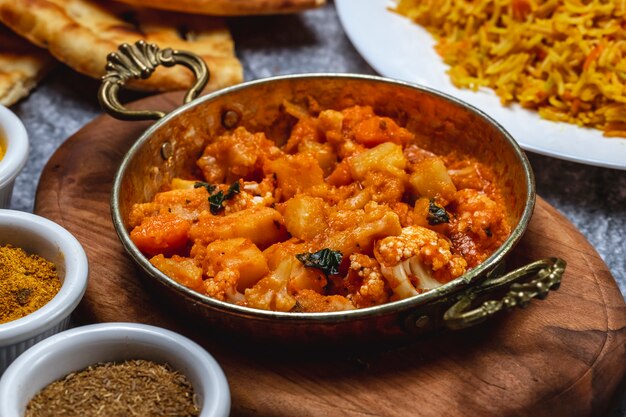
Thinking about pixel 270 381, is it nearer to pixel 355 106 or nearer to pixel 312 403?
pixel 312 403

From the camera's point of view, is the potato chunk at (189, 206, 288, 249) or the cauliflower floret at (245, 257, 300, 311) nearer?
the cauliflower floret at (245, 257, 300, 311)

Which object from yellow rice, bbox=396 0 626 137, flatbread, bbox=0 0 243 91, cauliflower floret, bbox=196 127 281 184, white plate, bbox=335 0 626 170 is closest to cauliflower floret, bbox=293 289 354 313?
cauliflower floret, bbox=196 127 281 184

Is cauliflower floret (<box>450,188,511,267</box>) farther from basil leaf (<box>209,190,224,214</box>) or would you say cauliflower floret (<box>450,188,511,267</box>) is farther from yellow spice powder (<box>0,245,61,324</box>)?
yellow spice powder (<box>0,245,61,324</box>)

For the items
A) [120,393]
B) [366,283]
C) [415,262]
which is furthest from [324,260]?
[120,393]

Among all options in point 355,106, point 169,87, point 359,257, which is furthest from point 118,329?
point 169,87

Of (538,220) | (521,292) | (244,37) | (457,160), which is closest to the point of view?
(521,292)

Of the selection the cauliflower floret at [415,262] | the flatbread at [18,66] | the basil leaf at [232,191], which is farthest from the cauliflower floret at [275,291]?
the flatbread at [18,66]

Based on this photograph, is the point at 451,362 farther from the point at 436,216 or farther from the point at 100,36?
the point at 100,36
